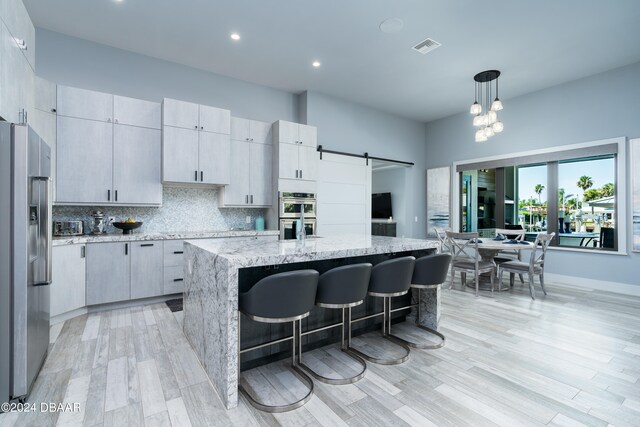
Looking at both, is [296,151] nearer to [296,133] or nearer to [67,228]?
[296,133]

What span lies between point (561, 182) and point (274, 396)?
607 centimetres

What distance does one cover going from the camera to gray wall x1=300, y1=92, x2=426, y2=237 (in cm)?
576

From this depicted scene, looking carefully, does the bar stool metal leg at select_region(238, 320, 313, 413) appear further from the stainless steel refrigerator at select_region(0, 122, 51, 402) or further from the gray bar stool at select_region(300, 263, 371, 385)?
the stainless steel refrigerator at select_region(0, 122, 51, 402)

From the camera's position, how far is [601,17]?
11.4ft

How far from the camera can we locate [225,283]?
188cm

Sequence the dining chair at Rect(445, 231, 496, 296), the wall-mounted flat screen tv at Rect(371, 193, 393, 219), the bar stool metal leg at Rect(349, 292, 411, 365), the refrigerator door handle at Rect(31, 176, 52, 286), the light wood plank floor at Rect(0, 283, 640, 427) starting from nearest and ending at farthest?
the light wood plank floor at Rect(0, 283, 640, 427) < the refrigerator door handle at Rect(31, 176, 52, 286) < the bar stool metal leg at Rect(349, 292, 411, 365) < the dining chair at Rect(445, 231, 496, 296) < the wall-mounted flat screen tv at Rect(371, 193, 393, 219)

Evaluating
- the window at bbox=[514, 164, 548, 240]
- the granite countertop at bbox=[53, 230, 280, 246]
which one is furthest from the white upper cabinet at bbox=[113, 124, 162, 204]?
the window at bbox=[514, 164, 548, 240]

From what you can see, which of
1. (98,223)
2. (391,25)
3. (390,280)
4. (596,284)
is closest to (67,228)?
(98,223)

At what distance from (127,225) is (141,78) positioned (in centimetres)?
212

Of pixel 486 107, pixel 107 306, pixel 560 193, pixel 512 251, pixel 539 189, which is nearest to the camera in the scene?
pixel 107 306

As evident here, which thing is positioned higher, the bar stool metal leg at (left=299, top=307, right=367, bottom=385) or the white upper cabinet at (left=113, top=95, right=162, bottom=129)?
the white upper cabinet at (left=113, top=95, right=162, bottom=129)

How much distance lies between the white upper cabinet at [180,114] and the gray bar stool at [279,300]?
3147 millimetres

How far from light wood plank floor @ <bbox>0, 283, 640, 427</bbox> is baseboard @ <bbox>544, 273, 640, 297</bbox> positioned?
1.73 m

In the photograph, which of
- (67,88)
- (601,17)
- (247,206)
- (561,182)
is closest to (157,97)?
(67,88)
